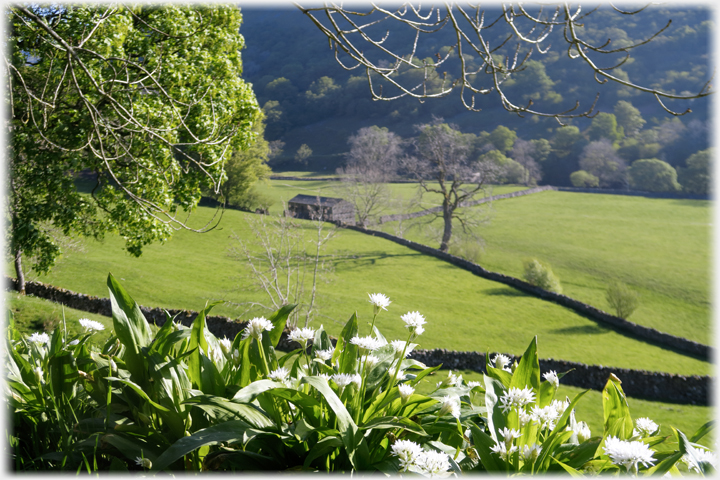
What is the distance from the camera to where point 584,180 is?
177 ft

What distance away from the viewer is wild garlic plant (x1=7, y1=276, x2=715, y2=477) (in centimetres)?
156

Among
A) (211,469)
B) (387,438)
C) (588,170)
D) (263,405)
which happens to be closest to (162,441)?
(211,469)

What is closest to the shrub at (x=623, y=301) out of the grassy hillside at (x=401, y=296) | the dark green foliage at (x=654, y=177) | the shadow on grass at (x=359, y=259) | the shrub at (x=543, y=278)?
the grassy hillside at (x=401, y=296)

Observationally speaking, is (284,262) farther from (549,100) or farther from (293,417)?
(549,100)

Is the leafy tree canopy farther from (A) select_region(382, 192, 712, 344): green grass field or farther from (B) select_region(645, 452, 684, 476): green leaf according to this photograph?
(A) select_region(382, 192, 712, 344): green grass field

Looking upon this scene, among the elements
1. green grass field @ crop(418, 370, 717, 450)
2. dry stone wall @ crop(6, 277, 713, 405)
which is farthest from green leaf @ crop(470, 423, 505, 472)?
dry stone wall @ crop(6, 277, 713, 405)

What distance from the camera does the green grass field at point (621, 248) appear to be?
22.7m

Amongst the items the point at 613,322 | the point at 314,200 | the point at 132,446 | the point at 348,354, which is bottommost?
the point at 613,322

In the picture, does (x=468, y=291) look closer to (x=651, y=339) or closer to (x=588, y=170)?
(x=651, y=339)

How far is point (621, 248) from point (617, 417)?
3312cm

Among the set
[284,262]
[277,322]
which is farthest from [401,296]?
[277,322]

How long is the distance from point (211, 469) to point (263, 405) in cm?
30

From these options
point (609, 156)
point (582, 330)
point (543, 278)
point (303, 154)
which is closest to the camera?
point (582, 330)

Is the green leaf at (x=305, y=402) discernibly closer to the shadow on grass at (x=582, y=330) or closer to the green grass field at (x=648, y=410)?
the green grass field at (x=648, y=410)
